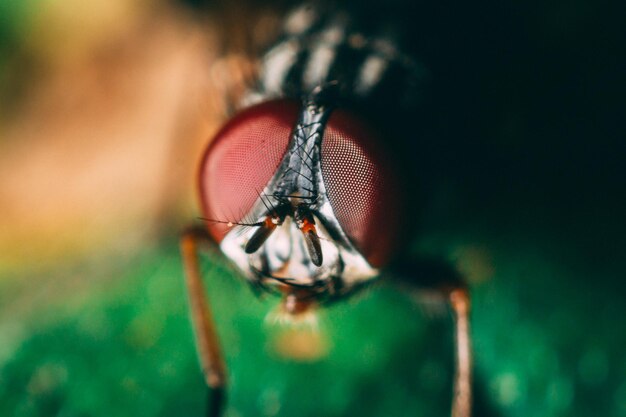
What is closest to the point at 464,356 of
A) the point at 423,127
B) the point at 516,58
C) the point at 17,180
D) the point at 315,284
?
the point at 315,284

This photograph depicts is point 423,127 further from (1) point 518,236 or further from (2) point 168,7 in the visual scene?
(2) point 168,7

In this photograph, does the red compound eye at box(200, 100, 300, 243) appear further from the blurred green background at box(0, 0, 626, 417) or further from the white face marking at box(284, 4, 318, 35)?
the white face marking at box(284, 4, 318, 35)

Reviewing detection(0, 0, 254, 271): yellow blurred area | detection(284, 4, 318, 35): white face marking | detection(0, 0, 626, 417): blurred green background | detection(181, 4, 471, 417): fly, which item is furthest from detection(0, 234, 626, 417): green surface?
detection(284, 4, 318, 35): white face marking

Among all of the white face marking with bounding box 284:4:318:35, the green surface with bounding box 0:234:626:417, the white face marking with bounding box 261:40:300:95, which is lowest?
the green surface with bounding box 0:234:626:417

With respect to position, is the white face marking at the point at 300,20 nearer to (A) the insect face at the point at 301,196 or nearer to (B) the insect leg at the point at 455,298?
(A) the insect face at the point at 301,196

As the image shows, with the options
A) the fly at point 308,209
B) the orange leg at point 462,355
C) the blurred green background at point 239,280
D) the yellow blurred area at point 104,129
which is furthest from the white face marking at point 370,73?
the orange leg at point 462,355
